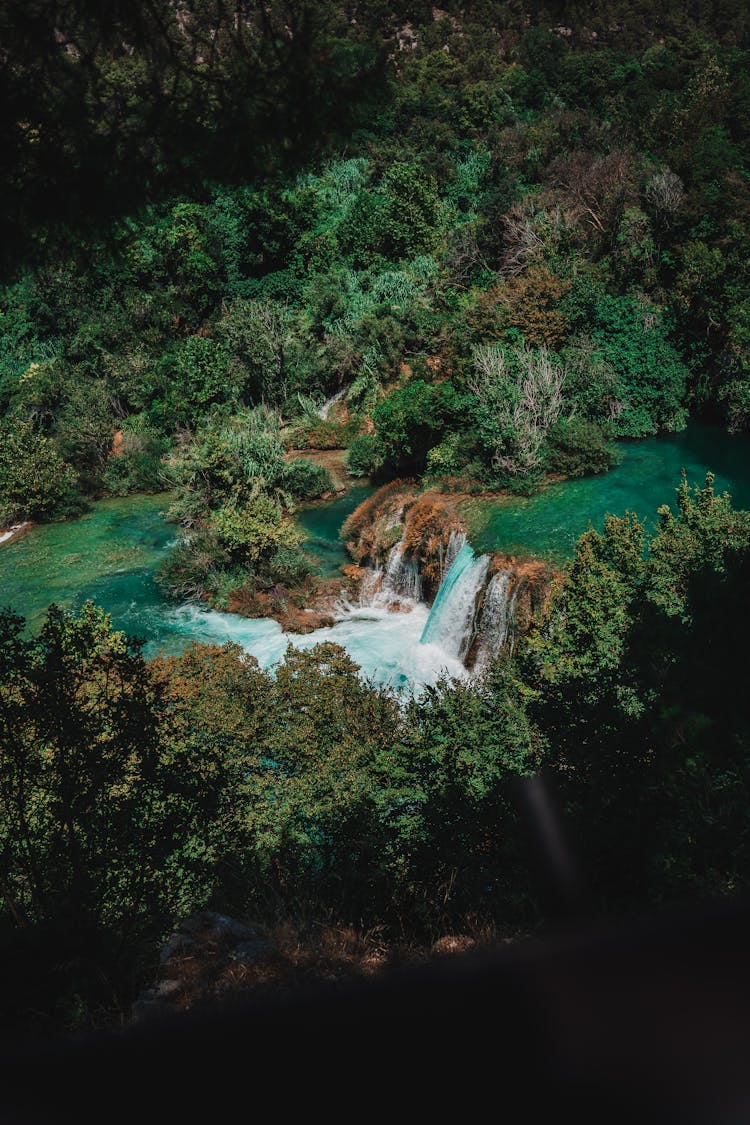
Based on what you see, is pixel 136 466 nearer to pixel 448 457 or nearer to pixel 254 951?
pixel 448 457

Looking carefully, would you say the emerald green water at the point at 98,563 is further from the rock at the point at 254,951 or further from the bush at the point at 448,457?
the rock at the point at 254,951

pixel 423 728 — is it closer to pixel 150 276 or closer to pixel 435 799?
pixel 435 799

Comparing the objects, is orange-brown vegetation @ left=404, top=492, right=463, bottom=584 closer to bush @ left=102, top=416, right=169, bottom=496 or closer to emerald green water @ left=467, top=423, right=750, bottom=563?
emerald green water @ left=467, top=423, right=750, bottom=563

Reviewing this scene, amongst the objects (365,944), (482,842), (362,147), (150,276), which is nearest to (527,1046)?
(365,944)

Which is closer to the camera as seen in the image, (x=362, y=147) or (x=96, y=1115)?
(x=96, y=1115)

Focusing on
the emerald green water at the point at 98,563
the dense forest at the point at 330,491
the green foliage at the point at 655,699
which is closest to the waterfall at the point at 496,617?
the dense forest at the point at 330,491

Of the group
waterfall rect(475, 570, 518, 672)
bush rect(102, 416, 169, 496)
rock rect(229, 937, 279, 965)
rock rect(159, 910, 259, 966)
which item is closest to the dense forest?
bush rect(102, 416, 169, 496)

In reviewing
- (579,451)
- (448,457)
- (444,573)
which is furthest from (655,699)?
(448,457)
